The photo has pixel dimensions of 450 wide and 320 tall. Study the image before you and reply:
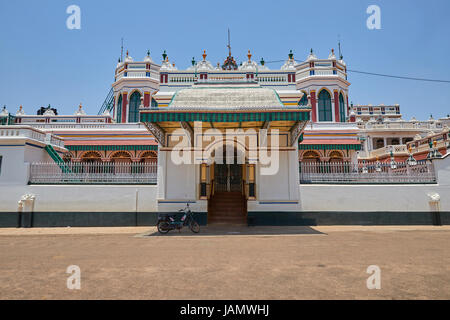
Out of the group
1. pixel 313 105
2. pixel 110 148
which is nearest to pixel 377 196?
pixel 313 105

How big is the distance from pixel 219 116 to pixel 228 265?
6360mm

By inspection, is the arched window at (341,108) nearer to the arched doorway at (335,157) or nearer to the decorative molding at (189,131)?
the arched doorway at (335,157)

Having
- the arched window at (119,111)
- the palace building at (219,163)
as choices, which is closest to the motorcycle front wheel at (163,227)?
the palace building at (219,163)

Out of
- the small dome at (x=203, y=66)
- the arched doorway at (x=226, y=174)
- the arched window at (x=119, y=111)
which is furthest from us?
the arched window at (x=119, y=111)

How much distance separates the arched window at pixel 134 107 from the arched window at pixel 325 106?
17.9 meters

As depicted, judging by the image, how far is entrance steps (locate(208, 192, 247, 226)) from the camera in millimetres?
13844

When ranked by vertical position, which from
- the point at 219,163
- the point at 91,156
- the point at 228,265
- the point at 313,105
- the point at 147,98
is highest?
the point at 147,98

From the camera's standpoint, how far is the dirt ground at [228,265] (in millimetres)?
4289

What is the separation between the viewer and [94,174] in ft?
43.2

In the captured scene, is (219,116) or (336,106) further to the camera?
(336,106)

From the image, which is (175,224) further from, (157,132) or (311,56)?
(311,56)

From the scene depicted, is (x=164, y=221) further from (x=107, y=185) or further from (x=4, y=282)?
(x=4, y=282)
